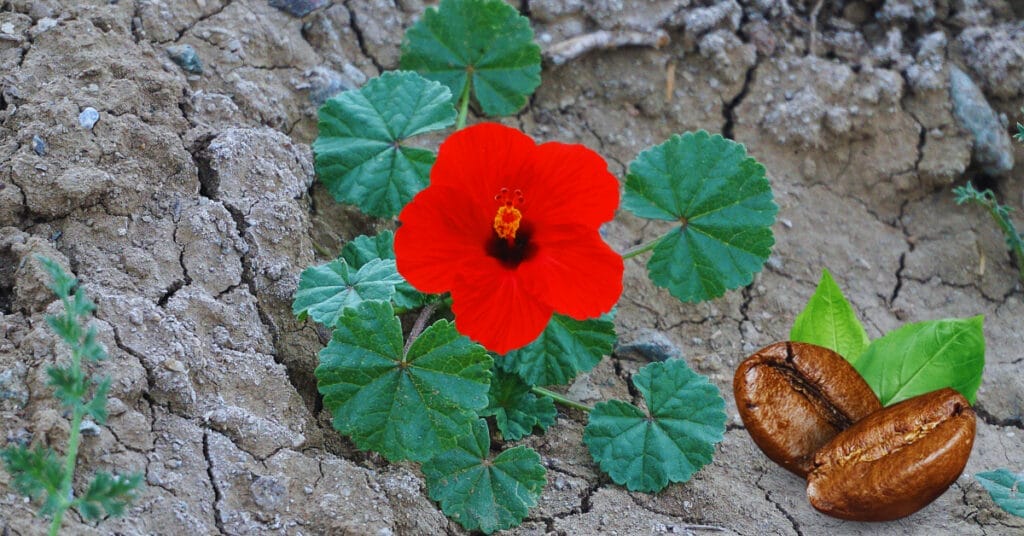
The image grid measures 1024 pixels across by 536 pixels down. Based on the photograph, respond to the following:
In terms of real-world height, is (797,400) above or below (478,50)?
below

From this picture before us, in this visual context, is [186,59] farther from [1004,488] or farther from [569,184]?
[1004,488]

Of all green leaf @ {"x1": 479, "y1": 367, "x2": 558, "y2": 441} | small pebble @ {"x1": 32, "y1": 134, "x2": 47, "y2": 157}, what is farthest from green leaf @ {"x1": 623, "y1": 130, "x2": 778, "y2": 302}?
small pebble @ {"x1": 32, "y1": 134, "x2": 47, "y2": 157}

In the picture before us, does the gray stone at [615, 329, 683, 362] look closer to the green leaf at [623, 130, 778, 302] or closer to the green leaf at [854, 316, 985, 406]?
the green leaf at [623, 130, 778, 302]

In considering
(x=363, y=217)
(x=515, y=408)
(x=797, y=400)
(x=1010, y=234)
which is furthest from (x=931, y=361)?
(x=363, y=217)

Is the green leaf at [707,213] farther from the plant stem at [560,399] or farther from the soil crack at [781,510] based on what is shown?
the soil crack at [781,510]

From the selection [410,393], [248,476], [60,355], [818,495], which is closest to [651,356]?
[818,495]

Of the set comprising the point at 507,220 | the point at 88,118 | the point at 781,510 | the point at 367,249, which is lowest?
the point at 781,510
